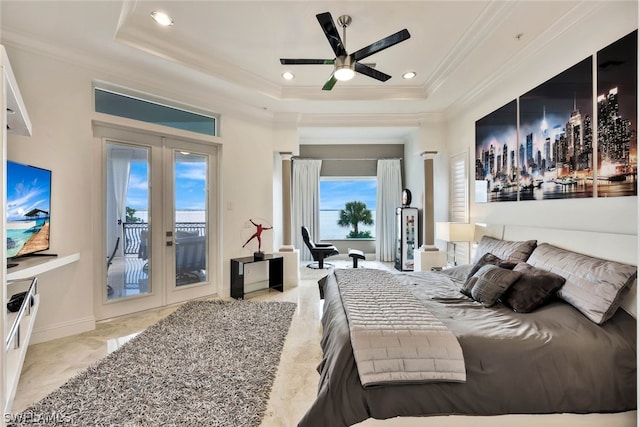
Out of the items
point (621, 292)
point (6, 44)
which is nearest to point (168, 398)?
point (621, 292)

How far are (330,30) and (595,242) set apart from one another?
8.03 feet

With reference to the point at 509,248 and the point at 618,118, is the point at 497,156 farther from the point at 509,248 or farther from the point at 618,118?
the point at 618,118

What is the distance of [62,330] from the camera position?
9.30 feet

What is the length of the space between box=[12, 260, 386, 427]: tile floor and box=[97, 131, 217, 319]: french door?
0.31m

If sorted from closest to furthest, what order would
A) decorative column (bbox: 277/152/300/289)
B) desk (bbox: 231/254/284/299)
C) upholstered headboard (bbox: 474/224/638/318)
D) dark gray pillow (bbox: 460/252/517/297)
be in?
A: upholstered headboard (bbox: 474/224/638/318), dark gray pillow (bbox: 460/252/517/297), desk (bbox: 231/254/284/299), decorative column (bbox: 277/152/300/289)

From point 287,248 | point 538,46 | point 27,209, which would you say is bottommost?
point 287,248

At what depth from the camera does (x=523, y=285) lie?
2039 millimetres

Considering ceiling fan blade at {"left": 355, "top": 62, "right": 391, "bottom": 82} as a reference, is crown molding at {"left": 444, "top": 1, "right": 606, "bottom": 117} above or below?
above

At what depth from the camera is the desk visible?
4.05m

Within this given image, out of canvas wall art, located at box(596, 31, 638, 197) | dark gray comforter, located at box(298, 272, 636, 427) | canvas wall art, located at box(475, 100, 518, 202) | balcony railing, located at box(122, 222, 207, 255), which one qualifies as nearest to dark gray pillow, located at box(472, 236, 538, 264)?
canvas wall art, located at box(475, 100, 518, 202)

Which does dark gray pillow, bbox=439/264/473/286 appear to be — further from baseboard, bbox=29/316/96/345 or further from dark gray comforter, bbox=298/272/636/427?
baseboard, bbox=29/316/96/345

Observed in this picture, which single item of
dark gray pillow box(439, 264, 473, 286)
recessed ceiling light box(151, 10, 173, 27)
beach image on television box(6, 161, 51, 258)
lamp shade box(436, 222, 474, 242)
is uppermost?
recessed ceiling light box(151, 10, 173, 27)

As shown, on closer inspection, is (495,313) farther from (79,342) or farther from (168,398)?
(79,342)

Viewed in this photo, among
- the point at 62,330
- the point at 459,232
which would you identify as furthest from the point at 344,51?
the point at 62,330
